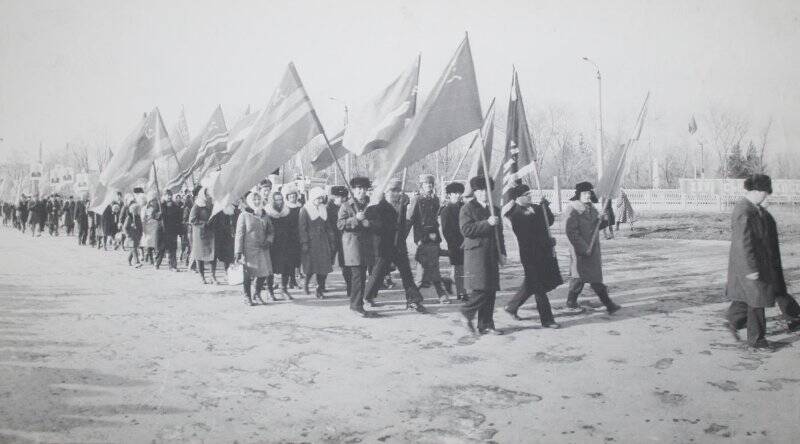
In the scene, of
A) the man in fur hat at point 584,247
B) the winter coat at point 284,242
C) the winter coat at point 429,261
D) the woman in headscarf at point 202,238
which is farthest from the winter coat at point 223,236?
the man in fur hat at point 584,247

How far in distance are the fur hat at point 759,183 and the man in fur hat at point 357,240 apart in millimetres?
4693

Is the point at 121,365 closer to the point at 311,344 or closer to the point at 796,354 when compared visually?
the point at 311,344

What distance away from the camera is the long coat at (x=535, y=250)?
7.56 m

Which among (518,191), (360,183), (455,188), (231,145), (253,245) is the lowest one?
(253,245)

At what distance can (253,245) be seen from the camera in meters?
9.49

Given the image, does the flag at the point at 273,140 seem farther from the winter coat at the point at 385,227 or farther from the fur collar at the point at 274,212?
the fur collar at the point at 274,212

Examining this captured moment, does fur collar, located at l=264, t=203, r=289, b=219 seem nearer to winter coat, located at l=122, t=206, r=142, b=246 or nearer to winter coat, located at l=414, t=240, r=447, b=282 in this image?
winter coat, located at l=414, t=240, r=447, b=282

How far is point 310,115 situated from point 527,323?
413 centimetres

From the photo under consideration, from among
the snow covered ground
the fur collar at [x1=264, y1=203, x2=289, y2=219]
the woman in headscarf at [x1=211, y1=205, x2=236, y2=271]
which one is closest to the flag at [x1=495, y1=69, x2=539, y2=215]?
the snow covered ground

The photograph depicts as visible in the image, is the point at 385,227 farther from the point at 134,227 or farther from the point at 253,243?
the point at 134,227

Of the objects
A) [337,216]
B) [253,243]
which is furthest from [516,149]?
[253,243]

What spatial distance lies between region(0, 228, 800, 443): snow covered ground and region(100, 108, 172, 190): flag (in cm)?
365

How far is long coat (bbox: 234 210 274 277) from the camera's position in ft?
30.8

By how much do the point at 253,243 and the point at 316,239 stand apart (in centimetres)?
122
